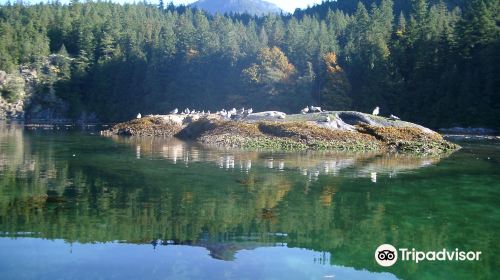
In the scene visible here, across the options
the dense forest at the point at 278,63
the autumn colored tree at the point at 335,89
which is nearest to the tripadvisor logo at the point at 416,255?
the dense forest at the point at 278,63

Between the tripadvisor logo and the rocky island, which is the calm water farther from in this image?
the rocky island

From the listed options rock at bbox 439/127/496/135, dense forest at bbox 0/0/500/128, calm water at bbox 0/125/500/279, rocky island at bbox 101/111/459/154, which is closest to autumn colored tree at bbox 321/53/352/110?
dense forest at bbox 0/0/500/128

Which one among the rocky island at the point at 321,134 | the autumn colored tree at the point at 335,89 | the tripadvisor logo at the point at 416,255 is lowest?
the tripadvisor logo at the point at 416,255

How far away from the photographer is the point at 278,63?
104m

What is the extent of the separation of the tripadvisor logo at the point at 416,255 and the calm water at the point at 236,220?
0.22 meters

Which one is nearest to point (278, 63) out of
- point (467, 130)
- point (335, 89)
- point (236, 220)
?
point (335, 89)

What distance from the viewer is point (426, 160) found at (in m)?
A: 33.5

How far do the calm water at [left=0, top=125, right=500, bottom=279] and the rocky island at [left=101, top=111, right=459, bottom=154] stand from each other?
13.2m

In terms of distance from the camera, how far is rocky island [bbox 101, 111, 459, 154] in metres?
→ 41.2

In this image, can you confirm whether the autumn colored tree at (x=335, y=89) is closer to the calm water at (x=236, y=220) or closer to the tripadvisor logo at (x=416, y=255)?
the calm water at (x=236, y=220)

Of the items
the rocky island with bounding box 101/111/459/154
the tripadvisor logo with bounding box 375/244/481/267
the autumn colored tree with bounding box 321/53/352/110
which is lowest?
the tripadvisor logo with bounding box 375/244/481/267

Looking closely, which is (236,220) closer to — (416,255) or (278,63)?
(416,255)

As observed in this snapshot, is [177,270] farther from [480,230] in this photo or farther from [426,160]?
[426,160]

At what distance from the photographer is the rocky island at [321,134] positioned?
1623 inches
